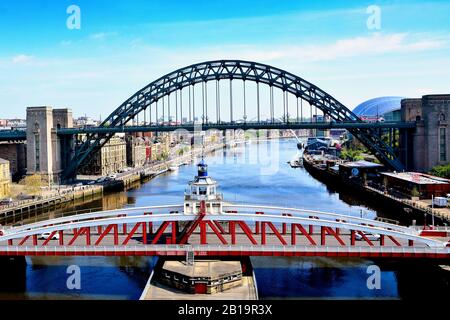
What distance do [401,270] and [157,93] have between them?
3509 cm

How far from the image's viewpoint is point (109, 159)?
5956cm

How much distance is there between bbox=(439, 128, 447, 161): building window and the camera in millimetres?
41906

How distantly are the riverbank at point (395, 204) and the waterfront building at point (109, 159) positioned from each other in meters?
22.8

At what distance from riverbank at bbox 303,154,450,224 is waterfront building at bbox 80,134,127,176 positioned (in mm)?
22834

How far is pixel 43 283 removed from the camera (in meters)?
18.8

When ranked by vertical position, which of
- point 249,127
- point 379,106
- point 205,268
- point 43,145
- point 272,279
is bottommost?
point 272,279

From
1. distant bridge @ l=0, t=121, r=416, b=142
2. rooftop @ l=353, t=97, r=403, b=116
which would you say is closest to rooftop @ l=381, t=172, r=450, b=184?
distant bridge @ l=0, t=121, r=416, b=142

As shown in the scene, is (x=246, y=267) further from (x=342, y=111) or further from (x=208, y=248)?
(x=342, y=111)

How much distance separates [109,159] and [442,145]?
113 feet

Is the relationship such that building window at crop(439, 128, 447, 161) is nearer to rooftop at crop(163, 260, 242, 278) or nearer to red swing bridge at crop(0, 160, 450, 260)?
red swing bridge at crop(0, 160, 450, 260)

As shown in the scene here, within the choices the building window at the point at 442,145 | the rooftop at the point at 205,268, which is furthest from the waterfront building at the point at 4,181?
the building window at the point at 442,145

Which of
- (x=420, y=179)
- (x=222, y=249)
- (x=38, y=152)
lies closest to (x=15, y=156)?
(x=38, y=152)

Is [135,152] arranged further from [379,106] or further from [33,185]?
[379,106]

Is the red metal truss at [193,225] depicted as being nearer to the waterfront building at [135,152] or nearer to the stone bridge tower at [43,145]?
the stone bridge tower at [43,145]
